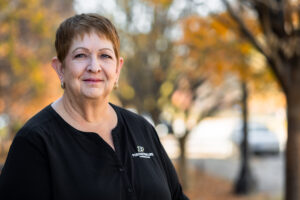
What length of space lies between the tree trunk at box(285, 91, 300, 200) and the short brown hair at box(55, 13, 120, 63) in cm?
585

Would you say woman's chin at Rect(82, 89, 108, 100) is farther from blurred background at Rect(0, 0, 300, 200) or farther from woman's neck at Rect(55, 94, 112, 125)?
blurred background at Rect(0, 0, 300, 200)

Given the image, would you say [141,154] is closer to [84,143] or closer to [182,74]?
[84,143]

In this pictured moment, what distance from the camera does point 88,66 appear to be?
199 centimetres

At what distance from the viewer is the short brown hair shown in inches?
77.9

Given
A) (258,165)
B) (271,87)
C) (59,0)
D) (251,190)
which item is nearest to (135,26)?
(59,0)

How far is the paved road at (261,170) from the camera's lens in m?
14.3

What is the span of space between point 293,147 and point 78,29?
6292 millimetres

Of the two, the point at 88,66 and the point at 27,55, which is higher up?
the point at 27,55

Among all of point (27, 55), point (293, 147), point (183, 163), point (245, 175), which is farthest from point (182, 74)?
point (293, 147)

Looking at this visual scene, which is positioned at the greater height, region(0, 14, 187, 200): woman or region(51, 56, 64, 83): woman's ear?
region(51, 56, 64, 83): woman's ear

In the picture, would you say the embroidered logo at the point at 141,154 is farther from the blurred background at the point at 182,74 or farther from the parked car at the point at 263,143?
the parked car at the point at 263,143

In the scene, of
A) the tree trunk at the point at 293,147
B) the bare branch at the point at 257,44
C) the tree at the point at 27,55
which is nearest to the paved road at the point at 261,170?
the tree trunk at the point at 293,147

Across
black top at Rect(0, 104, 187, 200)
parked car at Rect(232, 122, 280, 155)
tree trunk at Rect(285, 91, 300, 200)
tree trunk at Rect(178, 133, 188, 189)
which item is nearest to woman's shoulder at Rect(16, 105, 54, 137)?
black top at Rect(0, 104, 187, 200)

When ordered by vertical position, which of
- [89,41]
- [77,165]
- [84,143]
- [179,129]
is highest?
[179,129]
